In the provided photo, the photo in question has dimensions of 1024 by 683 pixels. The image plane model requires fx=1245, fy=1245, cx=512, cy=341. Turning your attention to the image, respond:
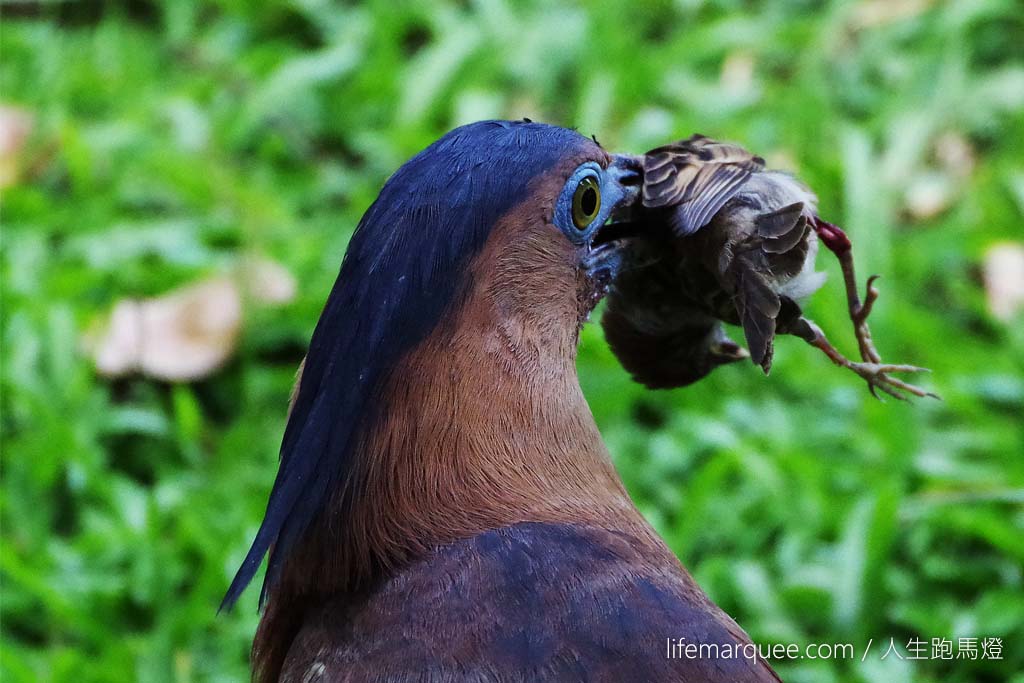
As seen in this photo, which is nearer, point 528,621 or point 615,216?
point 528,621

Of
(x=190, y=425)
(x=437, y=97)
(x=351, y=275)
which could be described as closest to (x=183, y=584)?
(x=190, y=425)

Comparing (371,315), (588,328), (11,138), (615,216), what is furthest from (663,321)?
(11,138)

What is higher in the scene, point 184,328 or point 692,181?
point 692,181

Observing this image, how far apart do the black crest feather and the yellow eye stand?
188 mm

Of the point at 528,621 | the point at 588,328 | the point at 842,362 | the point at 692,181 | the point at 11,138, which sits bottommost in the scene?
the point at 528,621

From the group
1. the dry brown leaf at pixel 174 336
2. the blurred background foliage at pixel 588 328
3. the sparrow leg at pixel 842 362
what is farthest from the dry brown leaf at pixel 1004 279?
the dry brown leaf at pixel 174 336

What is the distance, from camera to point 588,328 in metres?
3.97

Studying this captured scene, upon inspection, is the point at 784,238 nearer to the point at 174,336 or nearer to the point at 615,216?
the point at 615,216

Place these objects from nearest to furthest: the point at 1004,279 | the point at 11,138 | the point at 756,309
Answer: the point at 756,309 → the point at 1004,279 → the point at 11,138

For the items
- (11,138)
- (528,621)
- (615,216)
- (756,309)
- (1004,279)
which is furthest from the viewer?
(11,138)

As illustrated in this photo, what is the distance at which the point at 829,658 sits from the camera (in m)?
3.15

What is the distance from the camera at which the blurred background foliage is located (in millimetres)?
3295

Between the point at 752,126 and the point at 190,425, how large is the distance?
242 cm

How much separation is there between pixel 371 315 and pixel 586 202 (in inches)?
17.6
